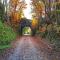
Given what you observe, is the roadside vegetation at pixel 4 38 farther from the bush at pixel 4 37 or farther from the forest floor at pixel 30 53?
the forest floor at pixel 30 53

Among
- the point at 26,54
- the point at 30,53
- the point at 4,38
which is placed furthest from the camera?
the point at 4,38

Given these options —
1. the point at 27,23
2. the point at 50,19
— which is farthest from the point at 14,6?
the point at 27,23

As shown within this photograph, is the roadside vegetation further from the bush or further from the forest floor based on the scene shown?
the forest floor

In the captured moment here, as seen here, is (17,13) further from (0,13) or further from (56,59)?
(56,59)

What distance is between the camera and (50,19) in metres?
36.3

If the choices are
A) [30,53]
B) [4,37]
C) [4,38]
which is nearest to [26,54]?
[30,53]

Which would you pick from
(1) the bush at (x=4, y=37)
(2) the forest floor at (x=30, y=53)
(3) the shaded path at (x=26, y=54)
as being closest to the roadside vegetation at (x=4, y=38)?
(1) the bush at (x=4, y=37)

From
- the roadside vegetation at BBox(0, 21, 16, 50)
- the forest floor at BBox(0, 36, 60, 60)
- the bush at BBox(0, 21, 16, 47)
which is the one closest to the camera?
the forest floor at BBox(0, 36, 60, 60)

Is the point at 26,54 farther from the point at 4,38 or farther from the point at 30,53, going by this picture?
the point at 4,38

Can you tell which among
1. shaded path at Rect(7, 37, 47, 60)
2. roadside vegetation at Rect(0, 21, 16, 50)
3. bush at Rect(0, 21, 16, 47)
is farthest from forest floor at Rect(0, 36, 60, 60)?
bush at Rect(0, 21, 16, 47)

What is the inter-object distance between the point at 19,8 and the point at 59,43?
31.6 meters

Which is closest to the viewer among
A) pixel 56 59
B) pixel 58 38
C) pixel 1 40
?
pixel 56 59

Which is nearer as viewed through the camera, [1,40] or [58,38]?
[1,40]

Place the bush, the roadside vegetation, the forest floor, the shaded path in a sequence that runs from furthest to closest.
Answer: the bush → the roadside vegetation → the forest floor → the shaded path
